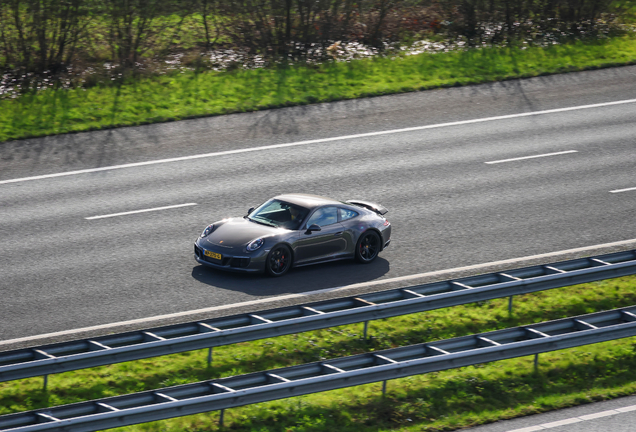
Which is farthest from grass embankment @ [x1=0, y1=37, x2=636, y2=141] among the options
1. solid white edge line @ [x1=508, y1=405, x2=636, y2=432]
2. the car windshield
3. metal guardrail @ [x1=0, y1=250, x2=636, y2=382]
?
solid white edge line @ [x1=508, y1=405, x2=636, y2=432]

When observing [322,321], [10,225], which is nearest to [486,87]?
[10,225]

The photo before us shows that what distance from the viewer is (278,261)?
553 inches

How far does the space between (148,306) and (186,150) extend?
8.01 m

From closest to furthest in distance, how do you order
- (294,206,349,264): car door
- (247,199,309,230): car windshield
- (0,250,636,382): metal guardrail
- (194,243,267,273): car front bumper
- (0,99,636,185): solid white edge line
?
(0,250,636,382): metal guardrail, (194,243,267,273): car front bumper, (294,206,349,264): car door, (247,199,309,230): car windshield, (0,99,636,185): solid white edge line

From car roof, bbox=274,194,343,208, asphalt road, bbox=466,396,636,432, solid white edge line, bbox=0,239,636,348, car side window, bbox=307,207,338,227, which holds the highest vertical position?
car roof, bbox=274,194,343,208

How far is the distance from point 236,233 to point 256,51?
13.1 meters

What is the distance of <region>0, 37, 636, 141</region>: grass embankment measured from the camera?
71.3 ft

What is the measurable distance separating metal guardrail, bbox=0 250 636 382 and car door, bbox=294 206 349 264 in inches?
110

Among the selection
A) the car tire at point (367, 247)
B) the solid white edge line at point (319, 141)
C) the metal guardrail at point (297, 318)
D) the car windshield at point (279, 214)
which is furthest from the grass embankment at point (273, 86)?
the metal guardrail at point (297, 318)

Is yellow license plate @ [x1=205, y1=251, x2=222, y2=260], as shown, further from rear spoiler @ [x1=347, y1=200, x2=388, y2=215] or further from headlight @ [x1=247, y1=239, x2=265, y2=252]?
rear spoiler @ [x1=347, y1=200, x2=388, y2=215]

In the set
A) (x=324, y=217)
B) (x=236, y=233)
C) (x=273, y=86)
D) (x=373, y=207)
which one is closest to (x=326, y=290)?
(x=324, y=217)

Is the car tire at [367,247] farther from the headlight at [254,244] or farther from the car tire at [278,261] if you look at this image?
the headlight at [254,244]

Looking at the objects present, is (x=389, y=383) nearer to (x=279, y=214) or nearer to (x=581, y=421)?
(x=581, y=421)

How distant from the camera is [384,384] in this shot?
10.3 meters
